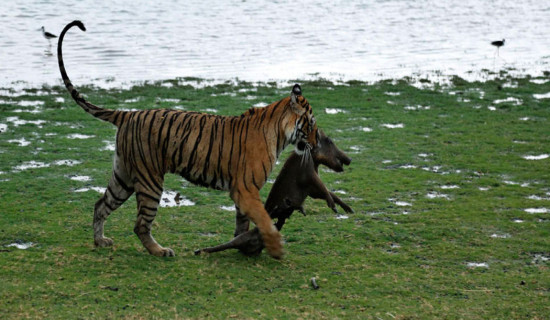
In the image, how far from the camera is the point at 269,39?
989 inches

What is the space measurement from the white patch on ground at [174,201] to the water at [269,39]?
7.61 meters

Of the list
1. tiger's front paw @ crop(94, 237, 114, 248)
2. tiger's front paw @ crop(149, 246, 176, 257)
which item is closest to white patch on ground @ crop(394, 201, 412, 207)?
tiger's front paw @ crop(149, 246, 176, 257)

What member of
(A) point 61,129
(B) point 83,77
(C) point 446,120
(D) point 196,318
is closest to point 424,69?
(C) point 446,120

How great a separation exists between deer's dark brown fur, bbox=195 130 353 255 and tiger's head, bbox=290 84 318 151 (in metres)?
0.09

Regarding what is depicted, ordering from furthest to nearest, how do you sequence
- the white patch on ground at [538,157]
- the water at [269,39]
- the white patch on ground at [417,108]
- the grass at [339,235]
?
the water at [269,39] → the white patch on ground at [417,108] → the white patch on ground at [538,157] → the grass at [339,235]

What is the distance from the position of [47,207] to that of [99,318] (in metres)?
3.26

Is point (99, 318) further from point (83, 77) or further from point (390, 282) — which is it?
point (83, 77)

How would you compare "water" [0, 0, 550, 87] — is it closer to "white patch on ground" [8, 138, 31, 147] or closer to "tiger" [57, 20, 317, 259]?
"white patch on ground" [8, 138, 31, 147]

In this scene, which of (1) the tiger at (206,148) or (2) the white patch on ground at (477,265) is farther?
(2) the white patch on ground at (477,265)

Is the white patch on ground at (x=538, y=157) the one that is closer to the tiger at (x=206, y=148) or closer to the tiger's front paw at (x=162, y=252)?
the tiger at (x=206, y=148)

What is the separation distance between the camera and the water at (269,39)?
18875 millimetres

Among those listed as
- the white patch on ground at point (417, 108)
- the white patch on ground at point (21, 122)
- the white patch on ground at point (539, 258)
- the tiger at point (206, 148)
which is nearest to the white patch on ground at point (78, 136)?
the white patch on ground at point (21, 122)

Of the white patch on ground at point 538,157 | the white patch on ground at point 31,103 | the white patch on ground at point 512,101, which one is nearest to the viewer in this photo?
the white patch on ground at point 538,157

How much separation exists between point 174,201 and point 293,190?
2.31 meters
